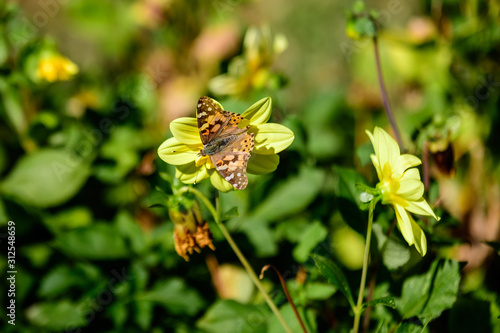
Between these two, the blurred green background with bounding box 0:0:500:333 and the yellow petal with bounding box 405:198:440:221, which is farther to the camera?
the blurred green background with bounding box 0:0:500:333

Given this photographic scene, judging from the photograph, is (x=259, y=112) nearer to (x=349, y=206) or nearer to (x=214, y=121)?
Answer: (x=214, y=121)

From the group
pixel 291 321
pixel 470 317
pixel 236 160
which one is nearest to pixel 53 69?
pixel 236 160

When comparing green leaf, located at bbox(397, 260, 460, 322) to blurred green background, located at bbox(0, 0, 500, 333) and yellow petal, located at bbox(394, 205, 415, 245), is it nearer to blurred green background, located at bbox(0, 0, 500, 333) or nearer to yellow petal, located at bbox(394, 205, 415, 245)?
blurred green background, located at bbox(0, 0, 500, 333)

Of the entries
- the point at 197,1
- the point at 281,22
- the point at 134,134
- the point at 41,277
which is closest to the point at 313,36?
the point at 281,22

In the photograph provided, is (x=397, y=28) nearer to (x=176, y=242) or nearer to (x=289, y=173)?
(x=289, y=173)

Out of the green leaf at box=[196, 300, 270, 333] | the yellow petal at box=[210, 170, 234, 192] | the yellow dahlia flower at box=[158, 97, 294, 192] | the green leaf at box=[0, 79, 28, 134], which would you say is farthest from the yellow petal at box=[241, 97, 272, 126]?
the green leaf at box=[0, 79, 28, 134]

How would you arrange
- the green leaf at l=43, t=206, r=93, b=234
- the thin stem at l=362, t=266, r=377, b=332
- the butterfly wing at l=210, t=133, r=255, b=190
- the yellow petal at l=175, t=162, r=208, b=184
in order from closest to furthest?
the butterfly wing at l=210, t=133, r=255, b=190 → the yellow petal at l=175, t=162, r=208, b=184 → the thin stem at l=362, t=266, r=377, b=332 → the green leaf at l=43, t=206, r=93, b=234

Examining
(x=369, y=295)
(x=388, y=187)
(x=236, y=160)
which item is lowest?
(x=369, y=295)
